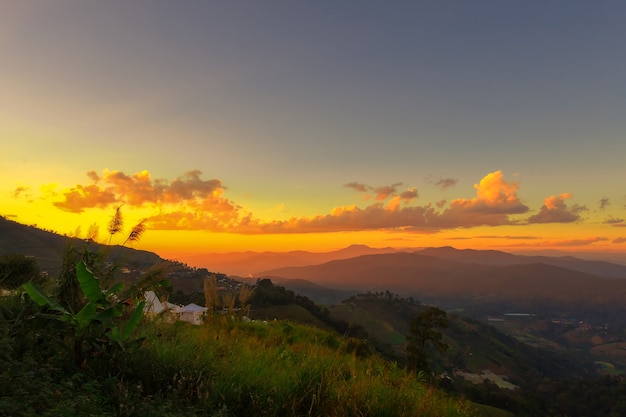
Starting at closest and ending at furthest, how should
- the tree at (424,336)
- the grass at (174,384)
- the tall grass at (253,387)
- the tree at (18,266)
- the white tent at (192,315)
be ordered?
1. the grass at (174,384)
2. the tall grass at (253,387)
3. the white tent at (192,315)
4. the tree at (18,266)
5. the tree at (424,336)

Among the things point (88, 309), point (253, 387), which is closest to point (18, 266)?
point (88, 309)

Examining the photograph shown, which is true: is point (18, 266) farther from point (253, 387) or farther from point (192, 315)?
point (253, 387)

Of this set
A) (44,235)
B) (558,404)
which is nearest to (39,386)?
(558,404)

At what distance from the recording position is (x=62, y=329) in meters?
5.06

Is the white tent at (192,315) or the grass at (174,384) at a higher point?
the grass at (174,384)

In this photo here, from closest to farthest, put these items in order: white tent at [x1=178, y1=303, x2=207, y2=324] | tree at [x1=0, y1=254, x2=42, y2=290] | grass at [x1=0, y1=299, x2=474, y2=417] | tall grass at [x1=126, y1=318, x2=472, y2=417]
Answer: grass at [x1=0, y1=299, x2=474, y2=417] → tall grass at [x1=126, y1=318, x2=472, y2=417] → white tent at [x1=178, y1=303, x2=207, y2=324] → tree at [x1=0, y1=254, x2=42, y2=290]

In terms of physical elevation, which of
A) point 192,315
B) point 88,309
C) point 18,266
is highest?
point 88,309

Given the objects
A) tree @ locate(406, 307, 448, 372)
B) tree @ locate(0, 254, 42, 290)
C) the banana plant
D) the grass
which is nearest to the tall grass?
the grass

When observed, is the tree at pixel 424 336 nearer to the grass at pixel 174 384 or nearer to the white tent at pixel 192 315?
the white tent at pixel 192 315

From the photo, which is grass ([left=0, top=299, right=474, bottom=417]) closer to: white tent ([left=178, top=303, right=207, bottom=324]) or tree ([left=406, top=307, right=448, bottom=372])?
white tent ([left=178, top=303, right=207, bottom=324])

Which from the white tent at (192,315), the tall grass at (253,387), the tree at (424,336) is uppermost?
the tall grass at (253,387)

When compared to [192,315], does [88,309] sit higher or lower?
higher

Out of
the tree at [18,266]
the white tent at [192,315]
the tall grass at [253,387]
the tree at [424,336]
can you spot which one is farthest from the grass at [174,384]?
the tree at [18,266]

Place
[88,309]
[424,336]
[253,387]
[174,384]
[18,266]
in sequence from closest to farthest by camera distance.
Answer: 1. [88,309]
2. [174,384]
3. [253,387]
4. [18,266]
5. [424,336]
